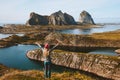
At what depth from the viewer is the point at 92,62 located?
76.2m

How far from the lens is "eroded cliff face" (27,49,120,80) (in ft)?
225

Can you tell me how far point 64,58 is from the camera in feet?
278

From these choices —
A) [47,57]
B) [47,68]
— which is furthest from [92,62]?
[47,57]

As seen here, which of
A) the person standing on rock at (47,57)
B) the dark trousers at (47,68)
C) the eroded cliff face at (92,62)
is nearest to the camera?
the person standing on rock at (47,57)

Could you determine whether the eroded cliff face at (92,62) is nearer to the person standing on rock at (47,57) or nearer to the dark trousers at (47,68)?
the dark trousers at (47,68)

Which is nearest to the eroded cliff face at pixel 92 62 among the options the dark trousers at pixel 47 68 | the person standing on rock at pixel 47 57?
the dark trousers at pixel 47 68

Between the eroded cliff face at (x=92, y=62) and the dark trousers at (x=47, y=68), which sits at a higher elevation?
the dark trousers at (x=47, y=68)

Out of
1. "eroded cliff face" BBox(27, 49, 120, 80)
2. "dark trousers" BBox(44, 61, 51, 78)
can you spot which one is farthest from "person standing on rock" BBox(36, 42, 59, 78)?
"eroded cliff face" BBox(27, 49, 120, 80)

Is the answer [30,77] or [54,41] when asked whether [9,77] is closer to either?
[30,77]

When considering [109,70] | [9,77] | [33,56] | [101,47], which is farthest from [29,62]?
[9,77]

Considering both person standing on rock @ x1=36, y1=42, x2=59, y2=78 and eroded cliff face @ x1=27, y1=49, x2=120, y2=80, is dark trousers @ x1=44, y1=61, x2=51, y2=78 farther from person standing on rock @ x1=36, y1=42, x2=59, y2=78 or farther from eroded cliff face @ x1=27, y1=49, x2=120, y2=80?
eroded cliff face @ x1=27, y1=49, x2=120, y2=80

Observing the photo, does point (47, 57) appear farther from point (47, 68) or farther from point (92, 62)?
point (92, 62)

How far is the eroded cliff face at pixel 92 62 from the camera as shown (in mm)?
68531

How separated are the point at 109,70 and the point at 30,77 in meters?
46.7
